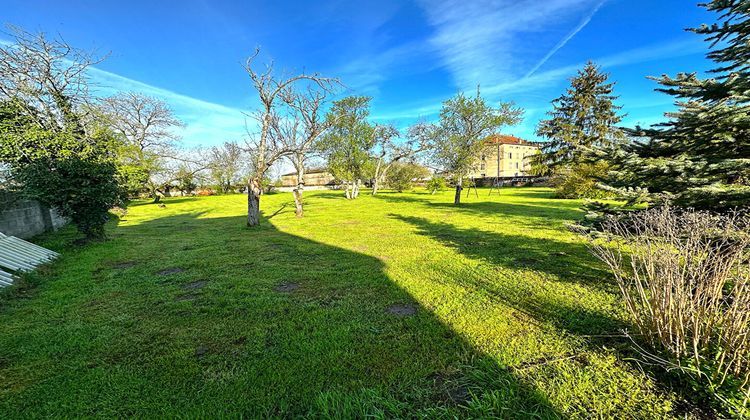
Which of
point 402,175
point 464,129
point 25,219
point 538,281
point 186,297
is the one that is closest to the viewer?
point 186,297

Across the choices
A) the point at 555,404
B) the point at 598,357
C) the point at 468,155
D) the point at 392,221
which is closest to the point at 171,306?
the point at 555,404

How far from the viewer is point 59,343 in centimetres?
300

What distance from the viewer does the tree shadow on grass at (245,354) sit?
213cm

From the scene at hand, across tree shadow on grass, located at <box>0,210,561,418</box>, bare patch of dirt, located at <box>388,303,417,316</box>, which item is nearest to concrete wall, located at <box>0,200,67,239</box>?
tree shadow on grass, located at <box>0,210,561,418</box>

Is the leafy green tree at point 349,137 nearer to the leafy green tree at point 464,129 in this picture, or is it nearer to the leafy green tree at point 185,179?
the leafy green tree at point 464,129

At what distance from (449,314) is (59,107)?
1878 centimetres

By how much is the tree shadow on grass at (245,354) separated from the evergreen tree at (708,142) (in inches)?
133

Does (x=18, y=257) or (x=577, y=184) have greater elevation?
(x=18, y=257)

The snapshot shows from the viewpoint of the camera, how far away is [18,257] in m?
5.58


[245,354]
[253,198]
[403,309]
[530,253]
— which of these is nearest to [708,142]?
[530,253]

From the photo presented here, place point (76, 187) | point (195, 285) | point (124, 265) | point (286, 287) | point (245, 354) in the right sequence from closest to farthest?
point (245, 354) < point (286, 287) < point (195, 285) < point (124, 265) < point (76, 187)

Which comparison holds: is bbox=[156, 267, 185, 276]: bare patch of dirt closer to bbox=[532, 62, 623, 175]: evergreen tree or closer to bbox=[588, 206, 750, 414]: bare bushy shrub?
bbox=[588, 206, 750, 414]: bare bushy shrub

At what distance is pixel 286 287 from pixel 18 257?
5.48 m

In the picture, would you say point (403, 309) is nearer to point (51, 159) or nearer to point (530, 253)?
point (530, 253)
